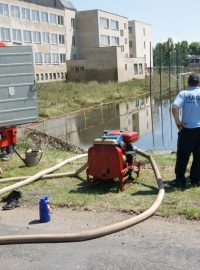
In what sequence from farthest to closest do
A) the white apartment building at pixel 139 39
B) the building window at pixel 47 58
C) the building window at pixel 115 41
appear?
the white apartment building at pixel 139 39 → the building window at pixel 115 41 → the building window at pixel 47 58

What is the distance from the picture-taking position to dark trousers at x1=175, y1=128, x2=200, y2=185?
7.29m

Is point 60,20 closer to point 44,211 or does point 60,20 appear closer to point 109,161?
point 109,161

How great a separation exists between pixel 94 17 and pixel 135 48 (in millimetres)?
21787

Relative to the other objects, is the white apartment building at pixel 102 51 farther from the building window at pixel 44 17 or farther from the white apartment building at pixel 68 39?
the building window at pixel 44 17

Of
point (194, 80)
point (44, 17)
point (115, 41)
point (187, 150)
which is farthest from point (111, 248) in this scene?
point (115, 41)

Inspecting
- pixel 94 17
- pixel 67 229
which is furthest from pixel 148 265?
pixel 94 17

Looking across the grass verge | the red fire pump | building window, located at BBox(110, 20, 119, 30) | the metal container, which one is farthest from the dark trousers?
building window, located at BBox(110, 20, 119, 30)

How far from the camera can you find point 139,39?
9975 centimetres

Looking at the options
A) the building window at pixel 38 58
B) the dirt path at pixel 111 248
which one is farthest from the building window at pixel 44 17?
the dirt path at pixel 111 248

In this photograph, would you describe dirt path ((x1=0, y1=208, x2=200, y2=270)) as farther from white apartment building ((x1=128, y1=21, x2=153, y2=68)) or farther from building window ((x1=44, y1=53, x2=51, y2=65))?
white apartment building ((x1=128, y1=21, x2=153, y2=68))

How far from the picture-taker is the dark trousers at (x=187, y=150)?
23.9 feet

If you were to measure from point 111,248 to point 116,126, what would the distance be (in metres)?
20.5

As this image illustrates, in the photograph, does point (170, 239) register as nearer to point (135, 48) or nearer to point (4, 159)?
point (4, 159)

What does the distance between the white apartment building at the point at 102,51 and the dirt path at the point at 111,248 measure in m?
63.3
